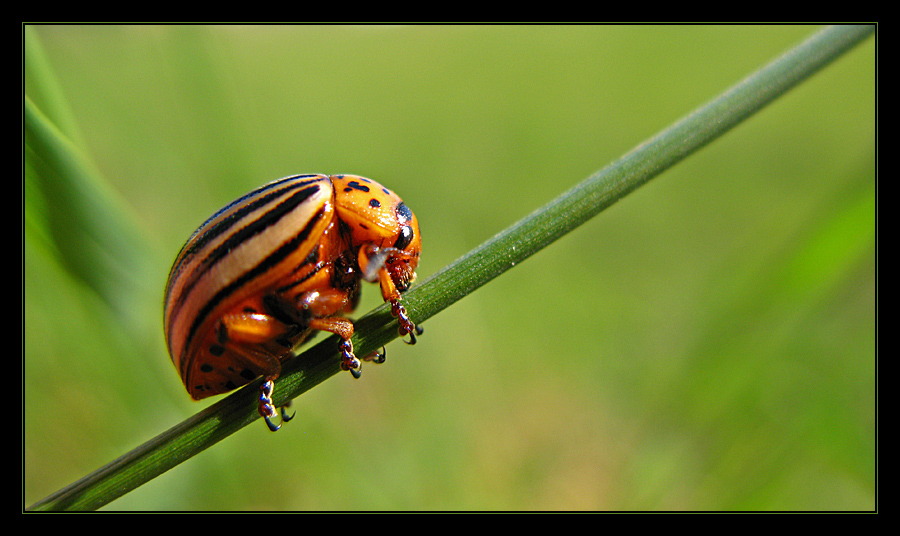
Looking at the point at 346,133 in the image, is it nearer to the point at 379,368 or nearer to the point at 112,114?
the point at 112,114

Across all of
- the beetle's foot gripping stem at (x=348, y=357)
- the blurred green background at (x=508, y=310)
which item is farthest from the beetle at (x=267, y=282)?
the blurred green background at (x=508, y=310)

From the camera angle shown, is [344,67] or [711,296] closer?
[711,296]

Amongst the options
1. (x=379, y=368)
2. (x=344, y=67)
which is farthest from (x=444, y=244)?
(x=344, y=67)

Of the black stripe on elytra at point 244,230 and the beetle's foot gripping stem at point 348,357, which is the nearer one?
the beetle's foot gripping stem at point 348,357

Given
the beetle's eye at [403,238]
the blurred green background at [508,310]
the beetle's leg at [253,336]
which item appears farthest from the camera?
the blurred green background at [508,310]

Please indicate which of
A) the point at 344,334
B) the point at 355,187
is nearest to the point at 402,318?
the point at 344,334

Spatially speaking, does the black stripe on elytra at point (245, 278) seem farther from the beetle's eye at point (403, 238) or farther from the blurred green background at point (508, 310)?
the blurred green background at point (508, 310)

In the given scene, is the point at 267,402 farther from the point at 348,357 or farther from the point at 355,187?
the point at 355,187
